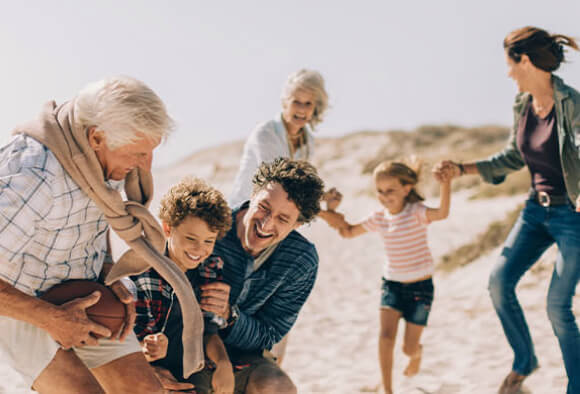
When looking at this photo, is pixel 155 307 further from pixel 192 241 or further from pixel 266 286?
pixel 266 286

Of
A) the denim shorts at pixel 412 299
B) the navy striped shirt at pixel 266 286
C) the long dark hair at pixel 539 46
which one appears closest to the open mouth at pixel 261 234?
the navy striped shirt at pixel 266 286

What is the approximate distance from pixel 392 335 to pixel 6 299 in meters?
2.89

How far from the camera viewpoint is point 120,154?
2311 millimetres

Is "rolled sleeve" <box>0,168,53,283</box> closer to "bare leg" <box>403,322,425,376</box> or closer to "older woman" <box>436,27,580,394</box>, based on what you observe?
"older woman" <box>436,27,580,394</box>

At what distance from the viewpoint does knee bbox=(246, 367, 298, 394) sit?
2951mm

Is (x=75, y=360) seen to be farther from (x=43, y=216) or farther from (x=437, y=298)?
(x=437, y=298)

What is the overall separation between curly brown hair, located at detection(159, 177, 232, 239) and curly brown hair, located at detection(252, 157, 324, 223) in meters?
0.37

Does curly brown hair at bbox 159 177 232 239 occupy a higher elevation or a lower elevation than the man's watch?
higher

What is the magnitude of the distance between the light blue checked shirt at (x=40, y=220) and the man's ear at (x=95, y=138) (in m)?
0.14

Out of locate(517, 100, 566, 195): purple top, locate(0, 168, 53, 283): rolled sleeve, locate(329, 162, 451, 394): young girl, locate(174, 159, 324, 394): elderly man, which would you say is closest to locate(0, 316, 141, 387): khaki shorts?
locate(0, 168, 53, 283): rolled sleeve

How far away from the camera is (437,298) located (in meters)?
8.38

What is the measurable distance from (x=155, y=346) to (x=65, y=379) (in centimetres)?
46

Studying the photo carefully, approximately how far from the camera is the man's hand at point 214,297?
2828mm

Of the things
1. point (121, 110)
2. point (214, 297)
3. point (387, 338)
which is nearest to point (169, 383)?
point (214, 297)
